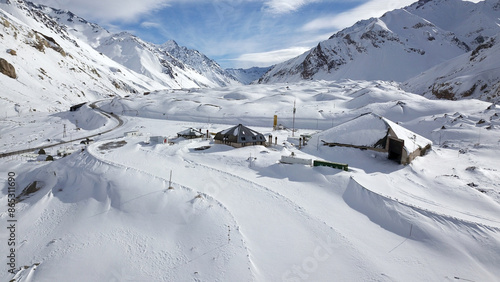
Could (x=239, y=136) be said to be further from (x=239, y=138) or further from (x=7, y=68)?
(x=7, y=68)

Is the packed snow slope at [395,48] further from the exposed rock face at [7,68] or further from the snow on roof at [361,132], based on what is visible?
the exposed rock face at [7,68]

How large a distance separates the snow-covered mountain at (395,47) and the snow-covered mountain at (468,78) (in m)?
43.7

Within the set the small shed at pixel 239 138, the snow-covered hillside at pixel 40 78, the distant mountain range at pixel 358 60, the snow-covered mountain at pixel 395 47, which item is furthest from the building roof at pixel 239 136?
the snow-covered mountain at pixel 395 47

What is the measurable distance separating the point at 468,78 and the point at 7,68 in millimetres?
A: 115124

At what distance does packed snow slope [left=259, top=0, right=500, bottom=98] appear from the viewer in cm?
13275

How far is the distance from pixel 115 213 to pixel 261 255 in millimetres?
9852

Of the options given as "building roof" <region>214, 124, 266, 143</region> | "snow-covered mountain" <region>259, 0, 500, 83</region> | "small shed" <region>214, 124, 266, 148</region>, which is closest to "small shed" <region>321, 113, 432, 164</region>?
"small shed" <region>214, 124, 266, 148</region>

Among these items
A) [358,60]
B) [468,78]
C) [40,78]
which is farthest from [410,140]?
[358,60]

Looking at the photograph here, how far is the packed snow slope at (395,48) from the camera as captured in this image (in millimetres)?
132750

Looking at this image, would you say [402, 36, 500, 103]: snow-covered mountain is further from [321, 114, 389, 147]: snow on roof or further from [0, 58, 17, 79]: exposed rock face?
[0, 58, 17, 79]: exposed rock face

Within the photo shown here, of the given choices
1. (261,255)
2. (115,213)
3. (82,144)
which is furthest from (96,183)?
(82,144)

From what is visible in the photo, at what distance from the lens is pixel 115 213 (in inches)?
630

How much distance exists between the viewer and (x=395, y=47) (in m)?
142

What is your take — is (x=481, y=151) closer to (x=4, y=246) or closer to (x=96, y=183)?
(x=96, y=183)
